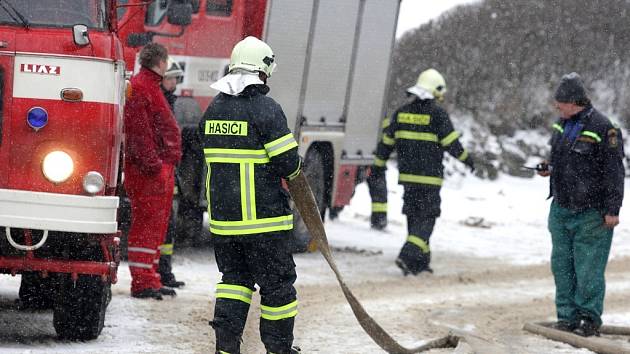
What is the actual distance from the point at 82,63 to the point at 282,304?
A: 5.71 ft

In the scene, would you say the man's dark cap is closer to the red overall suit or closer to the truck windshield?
the red overall suit

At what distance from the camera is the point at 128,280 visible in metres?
10.4

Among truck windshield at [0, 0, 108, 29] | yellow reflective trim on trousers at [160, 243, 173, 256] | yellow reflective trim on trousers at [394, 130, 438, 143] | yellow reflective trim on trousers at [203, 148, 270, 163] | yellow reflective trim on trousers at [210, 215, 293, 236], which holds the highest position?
truck windshield at [0, 0, 108, 29]

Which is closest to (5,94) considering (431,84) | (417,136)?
(417,136)

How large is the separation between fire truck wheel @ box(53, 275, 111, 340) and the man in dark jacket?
3538 millimetres

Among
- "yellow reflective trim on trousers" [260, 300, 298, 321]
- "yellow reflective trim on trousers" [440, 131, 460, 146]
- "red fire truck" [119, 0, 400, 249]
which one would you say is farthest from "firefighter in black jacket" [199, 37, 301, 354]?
"yellow reflective trim on trousers" [440, 131, 460, 146]

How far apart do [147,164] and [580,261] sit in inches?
127

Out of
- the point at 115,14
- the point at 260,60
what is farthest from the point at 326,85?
the point at 260,60

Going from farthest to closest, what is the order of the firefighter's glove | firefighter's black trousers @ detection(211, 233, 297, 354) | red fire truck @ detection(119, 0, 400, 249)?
the firefighter's glove
red fire truck @ detection(119, 0, 400, 249)
firefighter's black trousers @ detection(211, 233, 297, 354)

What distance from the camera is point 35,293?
29.2 feet

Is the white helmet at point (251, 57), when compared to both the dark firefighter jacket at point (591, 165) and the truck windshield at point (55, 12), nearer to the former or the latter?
the truck windshield at point (55, 12)

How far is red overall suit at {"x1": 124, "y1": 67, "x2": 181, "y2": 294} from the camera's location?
9156mm

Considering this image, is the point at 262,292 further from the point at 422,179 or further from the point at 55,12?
the point at 422,179

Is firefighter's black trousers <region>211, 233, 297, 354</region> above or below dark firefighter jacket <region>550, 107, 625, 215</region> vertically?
below
